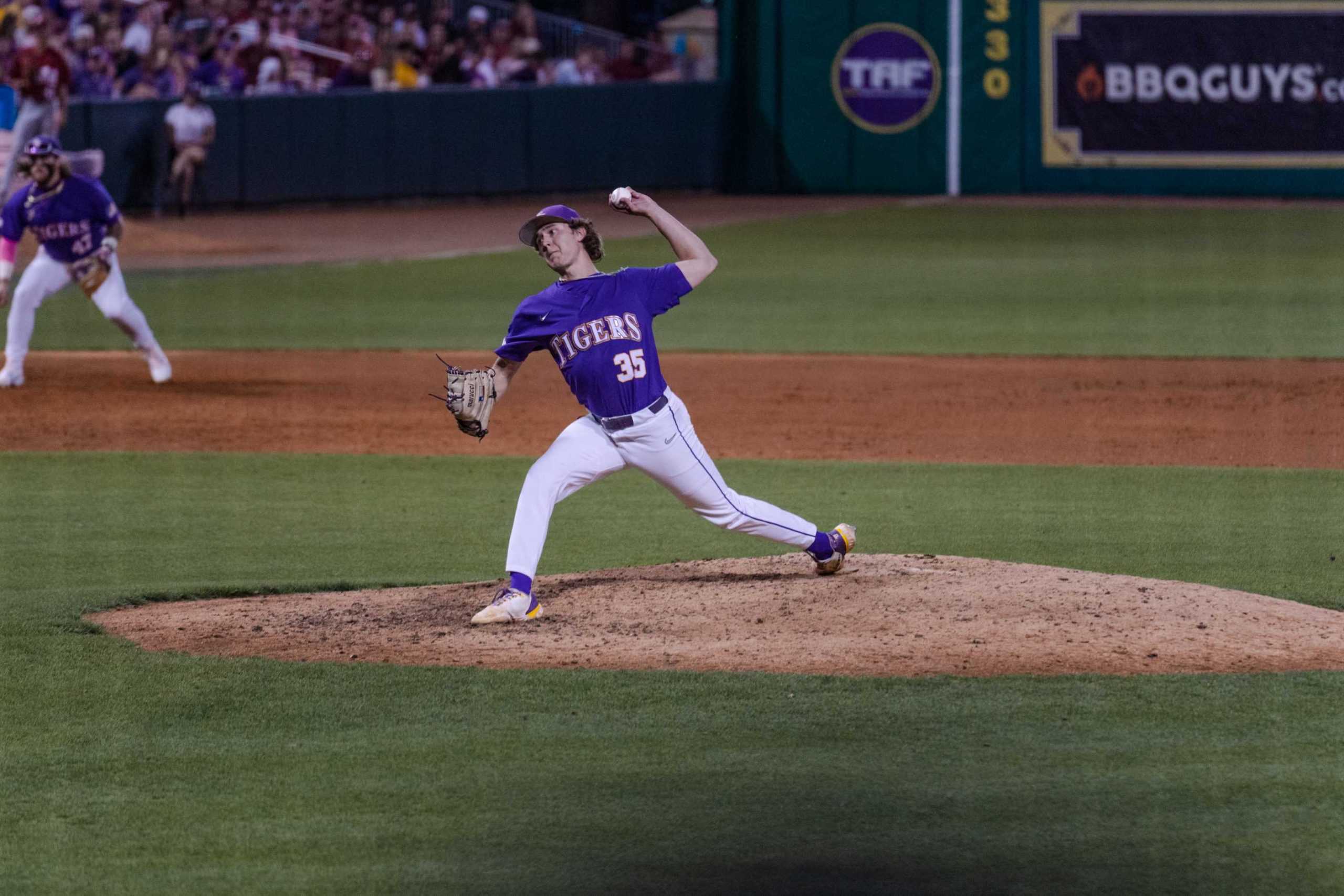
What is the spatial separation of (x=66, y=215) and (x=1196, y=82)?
2014 centimetres

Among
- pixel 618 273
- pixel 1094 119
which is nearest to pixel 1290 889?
pixel 618 273

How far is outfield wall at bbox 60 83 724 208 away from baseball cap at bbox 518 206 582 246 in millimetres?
18563

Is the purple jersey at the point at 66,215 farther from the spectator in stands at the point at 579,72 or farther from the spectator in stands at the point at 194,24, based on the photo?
the spectator in stands at the point at 579,72

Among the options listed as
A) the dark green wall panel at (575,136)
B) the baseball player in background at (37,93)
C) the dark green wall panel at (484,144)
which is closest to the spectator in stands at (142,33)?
the baseball player in background at (37,93)

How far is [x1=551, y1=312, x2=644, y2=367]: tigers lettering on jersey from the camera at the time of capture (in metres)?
6.42

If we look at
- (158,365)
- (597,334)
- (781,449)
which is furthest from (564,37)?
(597,334)

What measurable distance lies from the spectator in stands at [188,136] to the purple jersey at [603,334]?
18.8 metres

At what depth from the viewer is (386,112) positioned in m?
26.6

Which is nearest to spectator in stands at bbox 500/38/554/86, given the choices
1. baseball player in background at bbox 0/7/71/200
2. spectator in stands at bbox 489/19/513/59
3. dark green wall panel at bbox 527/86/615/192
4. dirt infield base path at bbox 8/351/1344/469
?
spectator in stands at bbox 489/19/513/59

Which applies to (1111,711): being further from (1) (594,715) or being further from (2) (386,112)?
(2) (386,112)

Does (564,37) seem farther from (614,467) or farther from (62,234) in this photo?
(614,467)

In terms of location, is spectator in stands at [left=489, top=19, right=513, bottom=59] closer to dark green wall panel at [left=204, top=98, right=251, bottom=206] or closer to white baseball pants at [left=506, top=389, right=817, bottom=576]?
dark green wall panel at [left=204, top=98, right=251, bottom=206]

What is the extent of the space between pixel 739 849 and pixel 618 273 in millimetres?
2602

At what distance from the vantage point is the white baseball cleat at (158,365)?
44.1 feet
